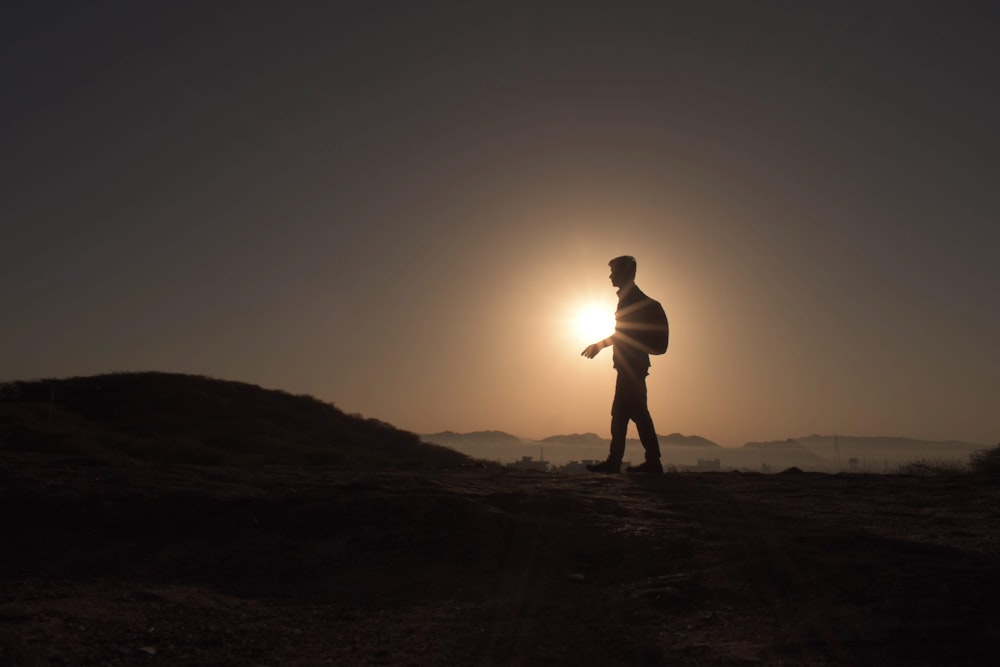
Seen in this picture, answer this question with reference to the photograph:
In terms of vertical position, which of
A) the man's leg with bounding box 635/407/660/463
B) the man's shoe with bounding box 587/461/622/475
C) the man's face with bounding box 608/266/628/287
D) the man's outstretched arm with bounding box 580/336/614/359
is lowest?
the man's shoe with bounding box 587/461/622/475

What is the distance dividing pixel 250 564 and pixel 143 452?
671cm

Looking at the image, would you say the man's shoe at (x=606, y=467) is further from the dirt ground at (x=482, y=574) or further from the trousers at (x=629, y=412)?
the dirt ground at (x=482, y=574)

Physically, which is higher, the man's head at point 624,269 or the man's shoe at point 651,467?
the man's head at point 624,269

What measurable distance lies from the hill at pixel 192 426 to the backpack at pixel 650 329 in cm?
362

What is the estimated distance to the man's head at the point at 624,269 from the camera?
10234 millimetres

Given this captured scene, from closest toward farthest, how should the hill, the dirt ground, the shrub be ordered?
the dirt ground, the shrub, the hill

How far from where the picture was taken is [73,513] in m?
5.32

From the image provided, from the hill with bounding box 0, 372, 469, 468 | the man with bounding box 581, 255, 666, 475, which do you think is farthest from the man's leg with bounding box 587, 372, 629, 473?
the hill with bounding box 0, 372, 469, 468

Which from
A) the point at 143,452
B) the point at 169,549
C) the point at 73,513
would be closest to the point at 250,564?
the point at 169,549

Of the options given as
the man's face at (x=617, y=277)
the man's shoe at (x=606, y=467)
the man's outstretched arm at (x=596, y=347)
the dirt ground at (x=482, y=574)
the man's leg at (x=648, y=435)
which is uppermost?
the man's face at (x=617, y=277)

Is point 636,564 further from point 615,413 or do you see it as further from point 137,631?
point 615,413

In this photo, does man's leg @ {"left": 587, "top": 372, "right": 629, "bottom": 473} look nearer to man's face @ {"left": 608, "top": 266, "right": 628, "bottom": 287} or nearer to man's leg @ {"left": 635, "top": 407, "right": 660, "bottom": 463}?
man's leg @ {"left": 635, "top": 407, "right": 660, "bottom": 463}

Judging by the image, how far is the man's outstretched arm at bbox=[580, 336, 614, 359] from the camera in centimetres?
989

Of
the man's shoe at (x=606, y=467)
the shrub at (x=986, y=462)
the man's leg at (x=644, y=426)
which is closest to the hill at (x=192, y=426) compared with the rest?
the man's shoe at (x=606, y=467)
